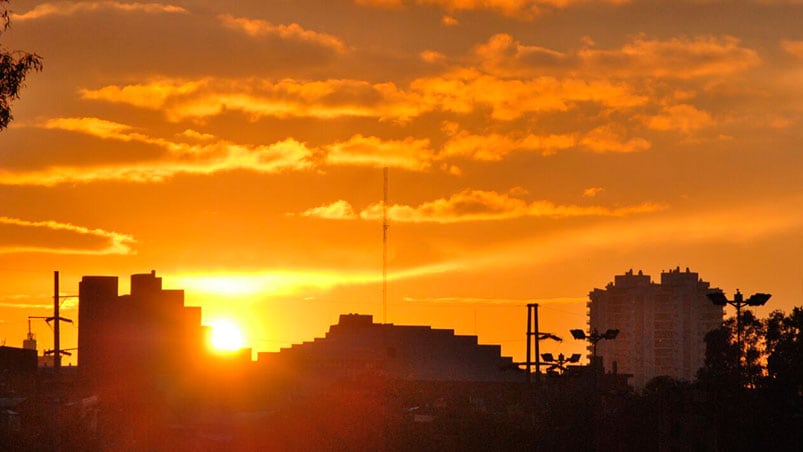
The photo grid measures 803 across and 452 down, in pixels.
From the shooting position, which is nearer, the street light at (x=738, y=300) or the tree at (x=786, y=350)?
the street light at (x=738, y=300)

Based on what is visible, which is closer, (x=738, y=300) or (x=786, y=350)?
(x=738, y=300)

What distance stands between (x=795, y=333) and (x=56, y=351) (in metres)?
62.0

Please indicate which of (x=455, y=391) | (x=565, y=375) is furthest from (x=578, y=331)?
(x=455, y=391)

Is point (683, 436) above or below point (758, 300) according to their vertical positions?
below

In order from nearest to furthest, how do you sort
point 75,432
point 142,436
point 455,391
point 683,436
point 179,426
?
1. point 683,436
2. point 75,432
3. point 142,436
4. point 179,426
5. point 455,391

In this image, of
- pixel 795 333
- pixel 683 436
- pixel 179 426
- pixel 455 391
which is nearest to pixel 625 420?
pixel 683 436

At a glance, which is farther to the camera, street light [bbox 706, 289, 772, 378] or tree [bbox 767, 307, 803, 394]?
tree [bbox 767, 307, 803, 394]

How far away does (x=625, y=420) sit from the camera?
77812mm

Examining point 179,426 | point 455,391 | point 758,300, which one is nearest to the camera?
point 758,300

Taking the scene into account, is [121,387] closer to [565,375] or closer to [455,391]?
[565,375]

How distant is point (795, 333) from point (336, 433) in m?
56.0

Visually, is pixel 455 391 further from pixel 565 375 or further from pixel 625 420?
pixel 625 420

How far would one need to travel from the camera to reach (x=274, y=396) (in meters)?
165

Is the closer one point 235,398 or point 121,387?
point 121,387
